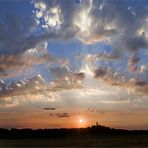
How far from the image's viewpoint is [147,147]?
239ft

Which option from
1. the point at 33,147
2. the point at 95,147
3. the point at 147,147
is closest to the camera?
the point at 147,147

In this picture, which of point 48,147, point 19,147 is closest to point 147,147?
point 48,147

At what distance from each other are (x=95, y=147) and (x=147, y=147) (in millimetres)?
10713

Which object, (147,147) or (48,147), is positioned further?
(48,147)

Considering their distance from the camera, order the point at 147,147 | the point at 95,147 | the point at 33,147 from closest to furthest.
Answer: the point at 147,147 < the point at 95,147 < the point at 33,147

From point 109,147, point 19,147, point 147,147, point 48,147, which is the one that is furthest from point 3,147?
point 147,147

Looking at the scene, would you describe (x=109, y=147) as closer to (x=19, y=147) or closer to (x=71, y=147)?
(x=71, y=147)

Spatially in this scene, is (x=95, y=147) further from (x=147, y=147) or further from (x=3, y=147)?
(x=3, y=147)

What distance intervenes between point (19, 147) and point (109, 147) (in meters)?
20.8

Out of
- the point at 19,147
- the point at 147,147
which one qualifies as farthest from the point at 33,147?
the point at 147,147

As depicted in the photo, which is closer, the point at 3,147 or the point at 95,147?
the point at 95,147

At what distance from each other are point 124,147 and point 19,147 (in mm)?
24035

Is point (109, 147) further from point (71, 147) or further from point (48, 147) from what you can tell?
point (48, 147)

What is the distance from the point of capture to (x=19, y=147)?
87.3m
